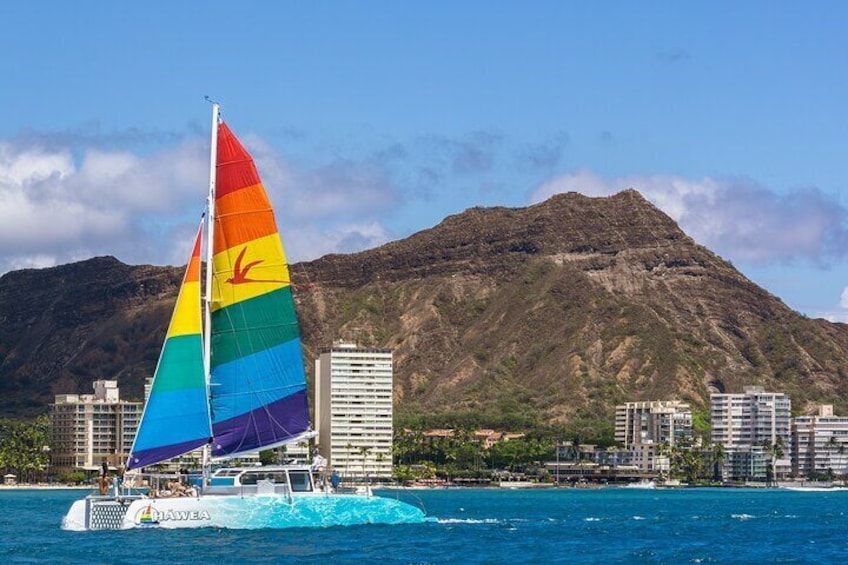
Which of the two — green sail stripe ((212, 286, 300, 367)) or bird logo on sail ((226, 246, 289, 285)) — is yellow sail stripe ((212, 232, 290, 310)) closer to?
bird logo on sail ((226, 246, 289, 285))

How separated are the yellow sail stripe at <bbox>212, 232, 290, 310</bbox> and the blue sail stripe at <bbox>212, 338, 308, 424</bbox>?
2.71 metres

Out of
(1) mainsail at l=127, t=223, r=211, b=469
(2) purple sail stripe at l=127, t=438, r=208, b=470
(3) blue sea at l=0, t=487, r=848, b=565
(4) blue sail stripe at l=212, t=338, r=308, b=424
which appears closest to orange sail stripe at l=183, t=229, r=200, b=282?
(1) mainsail at l=127, t=223, r=211, b=469

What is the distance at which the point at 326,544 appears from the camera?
74.8 m

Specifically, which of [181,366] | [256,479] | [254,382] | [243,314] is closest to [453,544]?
[256,479]

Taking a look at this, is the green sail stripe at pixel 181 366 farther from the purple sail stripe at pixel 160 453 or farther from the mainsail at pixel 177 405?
the purple sail stripe at pixel 160 453

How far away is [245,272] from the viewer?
3051 inches

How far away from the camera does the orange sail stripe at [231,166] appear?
77125 mm

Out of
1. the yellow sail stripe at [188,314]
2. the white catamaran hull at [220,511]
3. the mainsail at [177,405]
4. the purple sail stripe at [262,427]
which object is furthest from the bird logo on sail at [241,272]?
the white catamaran hull at [220,511]

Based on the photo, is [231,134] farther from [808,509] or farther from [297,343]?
[808,509]

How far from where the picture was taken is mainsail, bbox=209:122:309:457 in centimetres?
7719

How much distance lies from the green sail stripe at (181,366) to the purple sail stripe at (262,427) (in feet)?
7.49

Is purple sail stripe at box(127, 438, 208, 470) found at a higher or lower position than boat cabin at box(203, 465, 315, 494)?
higher

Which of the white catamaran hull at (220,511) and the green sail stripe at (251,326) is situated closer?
the white catamaran hull at (220,511)

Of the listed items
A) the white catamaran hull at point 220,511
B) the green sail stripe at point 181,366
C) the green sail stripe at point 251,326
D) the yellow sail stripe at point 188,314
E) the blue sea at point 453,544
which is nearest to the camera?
the blue sea at point 453,544
